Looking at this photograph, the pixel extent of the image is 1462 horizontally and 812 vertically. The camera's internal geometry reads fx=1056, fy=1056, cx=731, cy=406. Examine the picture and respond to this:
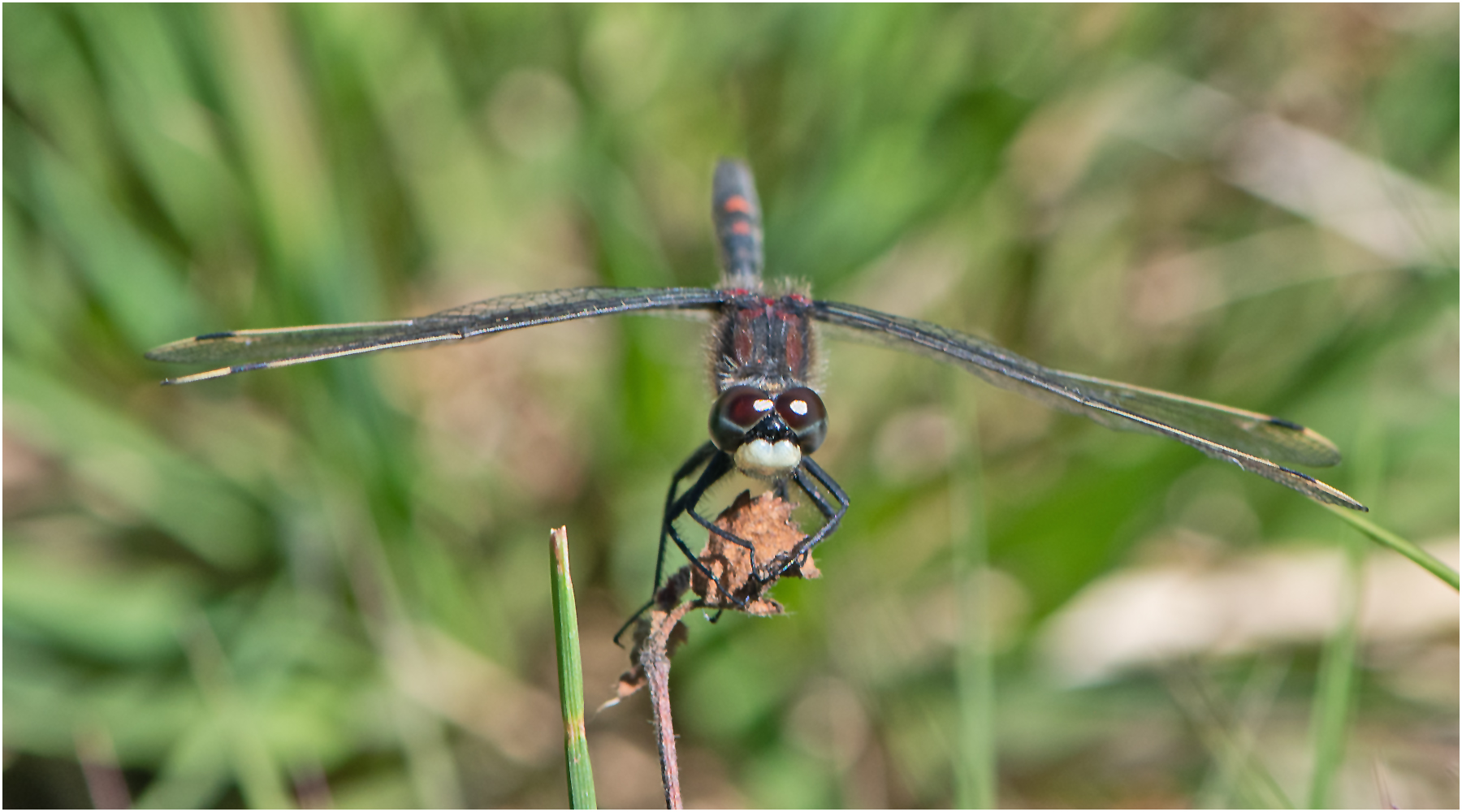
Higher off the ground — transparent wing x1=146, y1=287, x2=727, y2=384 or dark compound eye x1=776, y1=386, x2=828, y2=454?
transparent wing x1=146, y1=287, x2=727, y2=384

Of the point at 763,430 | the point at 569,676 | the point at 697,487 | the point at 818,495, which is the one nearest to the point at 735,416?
the point at 763,430

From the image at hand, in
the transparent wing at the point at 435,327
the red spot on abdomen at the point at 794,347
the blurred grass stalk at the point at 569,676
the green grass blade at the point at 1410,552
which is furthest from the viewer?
the red spot on abdomen at the point at 794,347

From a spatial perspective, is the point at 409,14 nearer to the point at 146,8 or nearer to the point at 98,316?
the point at 146,8

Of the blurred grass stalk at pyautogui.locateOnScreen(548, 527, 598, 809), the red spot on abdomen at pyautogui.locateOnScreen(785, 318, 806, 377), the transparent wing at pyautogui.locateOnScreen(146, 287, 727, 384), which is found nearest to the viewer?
the blurred grass stalk at pyautogui.locateOnScreen(548, 527, 598, 809)

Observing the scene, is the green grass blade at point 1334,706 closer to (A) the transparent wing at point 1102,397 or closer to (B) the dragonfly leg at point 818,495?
(A) the transparent wing at point 1102,397

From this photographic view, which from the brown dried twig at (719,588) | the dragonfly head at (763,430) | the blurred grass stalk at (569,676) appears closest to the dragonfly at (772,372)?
the dragonfly head at (763,430)

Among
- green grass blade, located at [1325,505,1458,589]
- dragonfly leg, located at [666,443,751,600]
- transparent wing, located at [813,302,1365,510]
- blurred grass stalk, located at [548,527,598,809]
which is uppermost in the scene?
transparent wing, located at [813,302,1365,510]

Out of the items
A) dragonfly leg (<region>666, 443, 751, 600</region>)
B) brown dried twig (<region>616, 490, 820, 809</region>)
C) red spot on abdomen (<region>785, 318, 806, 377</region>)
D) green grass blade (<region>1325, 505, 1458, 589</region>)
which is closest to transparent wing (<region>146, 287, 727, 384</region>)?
red spot on abdomen (<region>785, 318, 806, 377</region>)

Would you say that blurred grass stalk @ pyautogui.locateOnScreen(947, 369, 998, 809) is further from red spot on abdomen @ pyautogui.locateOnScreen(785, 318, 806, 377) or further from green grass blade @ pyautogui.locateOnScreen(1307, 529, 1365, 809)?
green grass blade @ pyautogui.locateOnScreen(1307, 529, 1365, 809)
